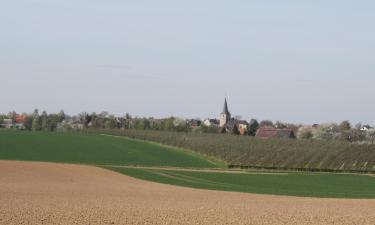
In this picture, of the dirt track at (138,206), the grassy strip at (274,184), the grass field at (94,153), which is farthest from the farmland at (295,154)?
the dirt track at (138,206)

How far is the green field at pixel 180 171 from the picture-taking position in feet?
172

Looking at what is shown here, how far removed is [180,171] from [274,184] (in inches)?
598

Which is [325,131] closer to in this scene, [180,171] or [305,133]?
[305,133]

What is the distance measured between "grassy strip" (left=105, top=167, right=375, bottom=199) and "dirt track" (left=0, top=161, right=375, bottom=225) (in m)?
5.11

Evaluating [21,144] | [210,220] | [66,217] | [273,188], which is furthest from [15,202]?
[21,144]

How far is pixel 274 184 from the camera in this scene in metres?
56.9

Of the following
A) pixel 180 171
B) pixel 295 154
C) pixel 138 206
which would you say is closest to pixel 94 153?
pixel 180 171

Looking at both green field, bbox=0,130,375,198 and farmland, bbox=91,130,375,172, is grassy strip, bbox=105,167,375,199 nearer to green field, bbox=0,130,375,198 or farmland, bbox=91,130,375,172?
green field, bbox=0,130,375,198

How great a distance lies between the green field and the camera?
52488 mm

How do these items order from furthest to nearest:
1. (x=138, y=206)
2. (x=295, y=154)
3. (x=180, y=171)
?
(x=295, y=154), (x=180, y=171), (x=138, y=206)

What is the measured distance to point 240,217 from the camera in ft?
91.5

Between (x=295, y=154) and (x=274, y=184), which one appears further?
(x=295, y=154)

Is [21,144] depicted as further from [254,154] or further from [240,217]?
[240,217]

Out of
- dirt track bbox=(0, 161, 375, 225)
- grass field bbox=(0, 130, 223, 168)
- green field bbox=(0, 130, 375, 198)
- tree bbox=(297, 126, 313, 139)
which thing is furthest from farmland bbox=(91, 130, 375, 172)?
tree bbox=(297, 126, 313, 139)
